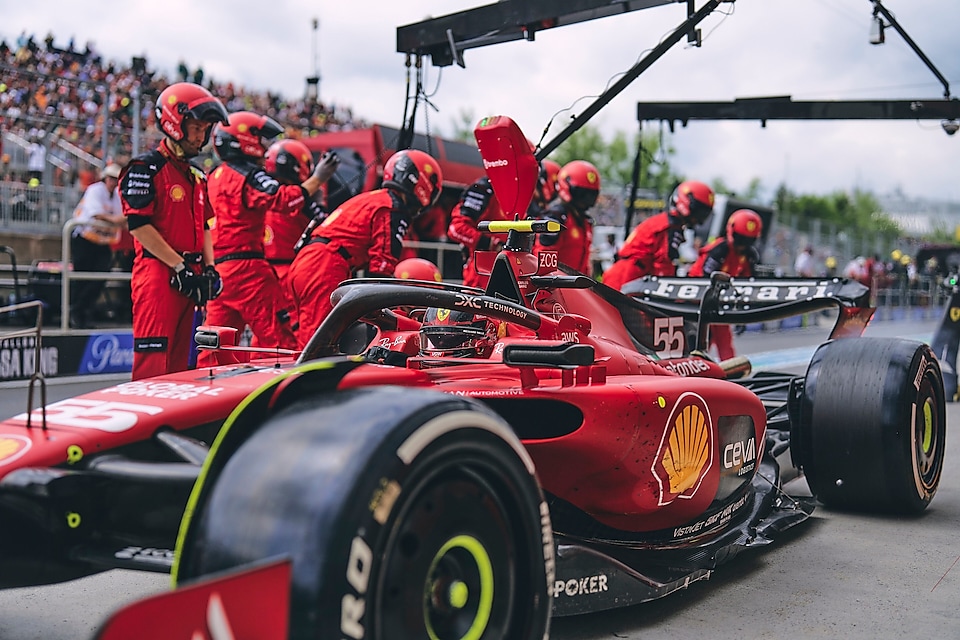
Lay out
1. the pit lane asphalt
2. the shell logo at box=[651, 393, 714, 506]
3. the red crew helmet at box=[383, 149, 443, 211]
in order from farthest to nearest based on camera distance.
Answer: the red crew helmet at box=[383, 149, 443, 211], the shell logo at box=[651, 393, 714, 506], the pit lane asphalt

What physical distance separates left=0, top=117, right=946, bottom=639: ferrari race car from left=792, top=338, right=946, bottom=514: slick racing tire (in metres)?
0.01

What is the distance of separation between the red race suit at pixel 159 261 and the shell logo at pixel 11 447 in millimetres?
2649

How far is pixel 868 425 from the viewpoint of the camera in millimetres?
4793

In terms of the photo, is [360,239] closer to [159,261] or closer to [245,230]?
[245,230]

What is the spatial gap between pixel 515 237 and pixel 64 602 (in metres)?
2.30

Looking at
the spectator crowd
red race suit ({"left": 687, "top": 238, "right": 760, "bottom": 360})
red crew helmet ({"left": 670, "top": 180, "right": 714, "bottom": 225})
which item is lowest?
red race suit ({"left": 687, "top": 238, "right": 760, "bottom": 360})

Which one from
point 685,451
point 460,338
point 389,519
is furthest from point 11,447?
point 685,451

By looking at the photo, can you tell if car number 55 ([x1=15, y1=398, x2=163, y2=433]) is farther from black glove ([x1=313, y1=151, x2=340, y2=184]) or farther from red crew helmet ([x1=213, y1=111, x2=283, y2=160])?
black glove ([x1=313, y1=151, x2=340, y2=184])

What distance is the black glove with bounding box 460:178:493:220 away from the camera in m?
8.79

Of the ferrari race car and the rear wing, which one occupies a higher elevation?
the rear wing

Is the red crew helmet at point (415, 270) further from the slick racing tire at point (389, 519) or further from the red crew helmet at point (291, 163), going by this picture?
the slick racing tire at point (389, 519)

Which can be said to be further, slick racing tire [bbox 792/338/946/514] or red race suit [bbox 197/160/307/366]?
red race suit [bbox 197/160/307/366]

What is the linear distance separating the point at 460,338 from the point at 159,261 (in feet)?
7.63

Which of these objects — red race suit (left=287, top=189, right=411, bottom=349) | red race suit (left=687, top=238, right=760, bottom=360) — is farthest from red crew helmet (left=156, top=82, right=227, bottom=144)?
red race suit (left=687, top=238, right=760, bottom=360)
